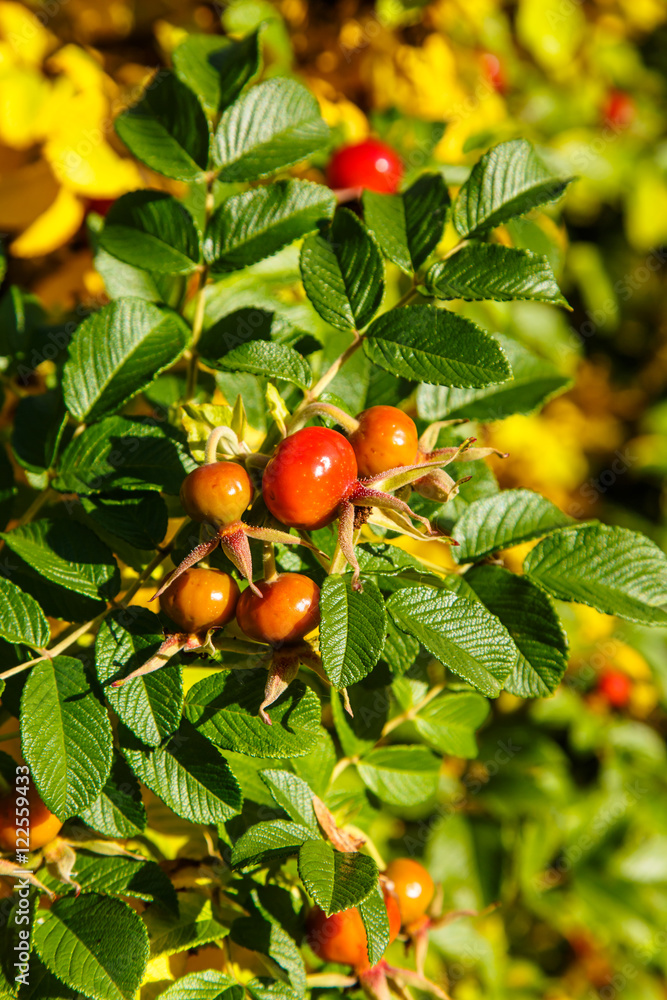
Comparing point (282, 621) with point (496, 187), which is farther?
point (496, 187)

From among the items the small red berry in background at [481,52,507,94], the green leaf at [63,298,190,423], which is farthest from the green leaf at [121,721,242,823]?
the small red berry in background at [481,52,507,94]

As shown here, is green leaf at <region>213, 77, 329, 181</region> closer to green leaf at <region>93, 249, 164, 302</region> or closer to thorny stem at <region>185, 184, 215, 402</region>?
thorny stem at <region>185, 184, 215, 402</region>

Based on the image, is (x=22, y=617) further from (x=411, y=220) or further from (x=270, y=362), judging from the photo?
(x=411, y=220)

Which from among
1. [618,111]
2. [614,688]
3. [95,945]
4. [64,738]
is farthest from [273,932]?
[618,111]

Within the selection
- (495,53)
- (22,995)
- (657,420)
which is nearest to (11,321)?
(22,995)

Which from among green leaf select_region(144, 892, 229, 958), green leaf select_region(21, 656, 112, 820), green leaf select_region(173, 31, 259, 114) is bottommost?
green leaf select_region(144, 892, 229, 958)

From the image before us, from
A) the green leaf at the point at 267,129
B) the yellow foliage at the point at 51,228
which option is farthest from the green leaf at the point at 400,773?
the yellow foliage at the point at 51,228
